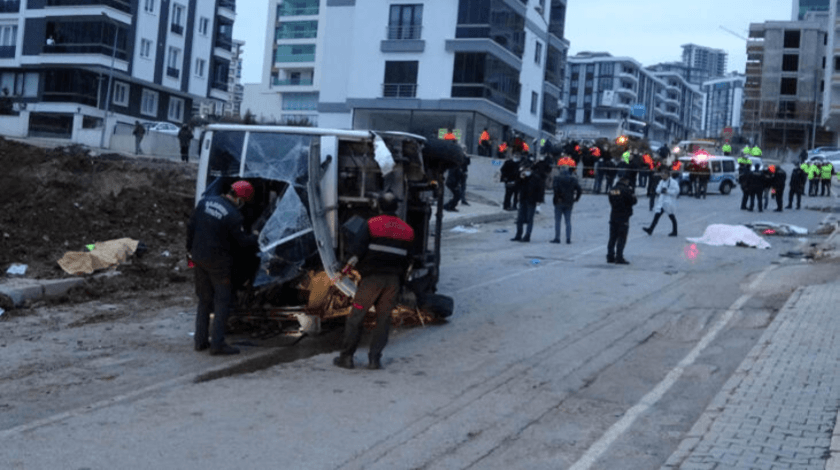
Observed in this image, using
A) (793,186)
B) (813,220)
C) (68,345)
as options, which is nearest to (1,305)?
(68,345)

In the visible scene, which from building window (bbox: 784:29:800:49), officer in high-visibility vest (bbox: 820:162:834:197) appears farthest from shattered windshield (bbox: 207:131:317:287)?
building window (bbox: 784:29:800:49)

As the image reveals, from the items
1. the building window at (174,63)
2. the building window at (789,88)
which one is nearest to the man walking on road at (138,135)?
the building window at (174,63)

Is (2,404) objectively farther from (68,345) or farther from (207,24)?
(207,24)

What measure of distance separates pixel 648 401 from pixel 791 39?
Answer: 99.0 metres

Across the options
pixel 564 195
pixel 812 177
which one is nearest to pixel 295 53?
pixel 812 177

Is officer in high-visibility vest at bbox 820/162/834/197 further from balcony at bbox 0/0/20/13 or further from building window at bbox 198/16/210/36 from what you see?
balcony at bbox 0/0/20/13

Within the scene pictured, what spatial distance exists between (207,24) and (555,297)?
57.9 metres

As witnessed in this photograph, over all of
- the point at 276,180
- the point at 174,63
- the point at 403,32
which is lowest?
the point at 276,180

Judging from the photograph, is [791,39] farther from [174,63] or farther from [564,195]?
[564,195]

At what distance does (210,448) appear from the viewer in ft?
20.9

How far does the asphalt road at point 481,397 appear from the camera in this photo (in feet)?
21.0

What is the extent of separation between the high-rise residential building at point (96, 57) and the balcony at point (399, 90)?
54.7 ft

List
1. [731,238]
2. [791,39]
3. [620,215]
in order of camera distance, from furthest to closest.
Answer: [791,39], [731,238], [620,215]

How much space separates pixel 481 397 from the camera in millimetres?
8141
